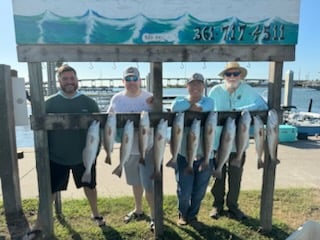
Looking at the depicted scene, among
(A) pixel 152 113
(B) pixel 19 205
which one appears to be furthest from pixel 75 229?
(A) pixel 152 113

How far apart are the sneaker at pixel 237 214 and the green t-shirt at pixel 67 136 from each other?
1891mm

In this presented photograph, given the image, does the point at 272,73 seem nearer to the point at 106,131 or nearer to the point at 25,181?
the point at 106,131

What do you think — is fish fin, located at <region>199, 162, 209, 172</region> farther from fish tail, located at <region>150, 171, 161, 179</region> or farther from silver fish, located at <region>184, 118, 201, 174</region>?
fish tail, located at <region>150, 171, 161, 179</region>

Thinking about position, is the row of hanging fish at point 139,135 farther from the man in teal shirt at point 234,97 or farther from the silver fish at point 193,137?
the man in teal shirt at point 234,97

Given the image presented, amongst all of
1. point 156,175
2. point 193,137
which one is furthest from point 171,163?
point 193,137

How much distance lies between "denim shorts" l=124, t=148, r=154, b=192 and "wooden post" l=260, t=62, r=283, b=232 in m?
1.19

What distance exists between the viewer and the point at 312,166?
5.80m

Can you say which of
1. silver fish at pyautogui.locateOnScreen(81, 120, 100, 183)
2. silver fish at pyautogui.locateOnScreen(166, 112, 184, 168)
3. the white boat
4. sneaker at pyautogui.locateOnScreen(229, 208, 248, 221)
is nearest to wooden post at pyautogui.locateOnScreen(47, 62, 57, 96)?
silver fish at pyautogui.locateOnScreen(81, 120, 100, 183)

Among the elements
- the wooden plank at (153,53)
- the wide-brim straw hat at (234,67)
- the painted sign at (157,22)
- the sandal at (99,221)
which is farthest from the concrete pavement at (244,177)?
the painted sign at (157,22)

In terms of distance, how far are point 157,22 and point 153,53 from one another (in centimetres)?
27

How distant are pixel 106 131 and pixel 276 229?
7.01 ft

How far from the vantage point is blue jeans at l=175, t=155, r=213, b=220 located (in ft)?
11.6

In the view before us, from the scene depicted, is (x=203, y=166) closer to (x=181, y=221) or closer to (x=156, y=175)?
(x=156, y=175)

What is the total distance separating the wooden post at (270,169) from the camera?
3227mm
